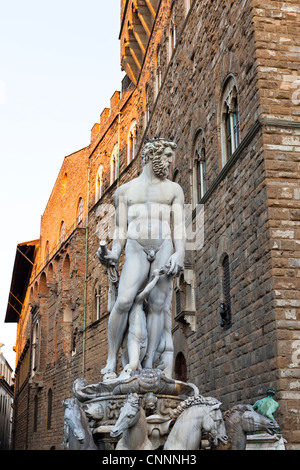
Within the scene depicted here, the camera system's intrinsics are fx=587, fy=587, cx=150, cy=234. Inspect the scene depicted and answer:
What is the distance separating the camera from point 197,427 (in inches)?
173

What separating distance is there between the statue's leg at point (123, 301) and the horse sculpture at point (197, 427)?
3.82 ft

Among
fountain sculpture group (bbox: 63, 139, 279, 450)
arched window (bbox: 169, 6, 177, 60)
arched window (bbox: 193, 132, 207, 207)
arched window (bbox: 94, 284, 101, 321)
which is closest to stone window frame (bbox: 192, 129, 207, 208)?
arched window (bbox: 193, 132, 207, 207)

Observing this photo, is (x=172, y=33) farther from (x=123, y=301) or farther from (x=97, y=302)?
(x=123, y=301)

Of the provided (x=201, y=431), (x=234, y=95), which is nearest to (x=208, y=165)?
(x=234, y=95)

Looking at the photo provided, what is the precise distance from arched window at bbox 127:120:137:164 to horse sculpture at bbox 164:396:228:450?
18765 millimetres

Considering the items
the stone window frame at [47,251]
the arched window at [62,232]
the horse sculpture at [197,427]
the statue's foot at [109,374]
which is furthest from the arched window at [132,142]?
the horse sculpture at [197,427]

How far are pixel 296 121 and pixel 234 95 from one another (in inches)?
81.9

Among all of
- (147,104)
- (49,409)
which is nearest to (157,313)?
(147,104)

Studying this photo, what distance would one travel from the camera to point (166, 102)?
54.1 feet

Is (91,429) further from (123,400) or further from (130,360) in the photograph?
(130,360)

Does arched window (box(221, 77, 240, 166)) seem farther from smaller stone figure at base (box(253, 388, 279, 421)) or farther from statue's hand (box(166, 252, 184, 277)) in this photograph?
statue's hand (box(166, 252, 184, 277))

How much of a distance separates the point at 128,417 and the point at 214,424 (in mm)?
647

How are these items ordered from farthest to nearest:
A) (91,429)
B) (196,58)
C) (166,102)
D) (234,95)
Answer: (166,102)
(196,58)
(234,95)
(91,429)

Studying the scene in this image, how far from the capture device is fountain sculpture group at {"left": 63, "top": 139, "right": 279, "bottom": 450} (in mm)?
4406
